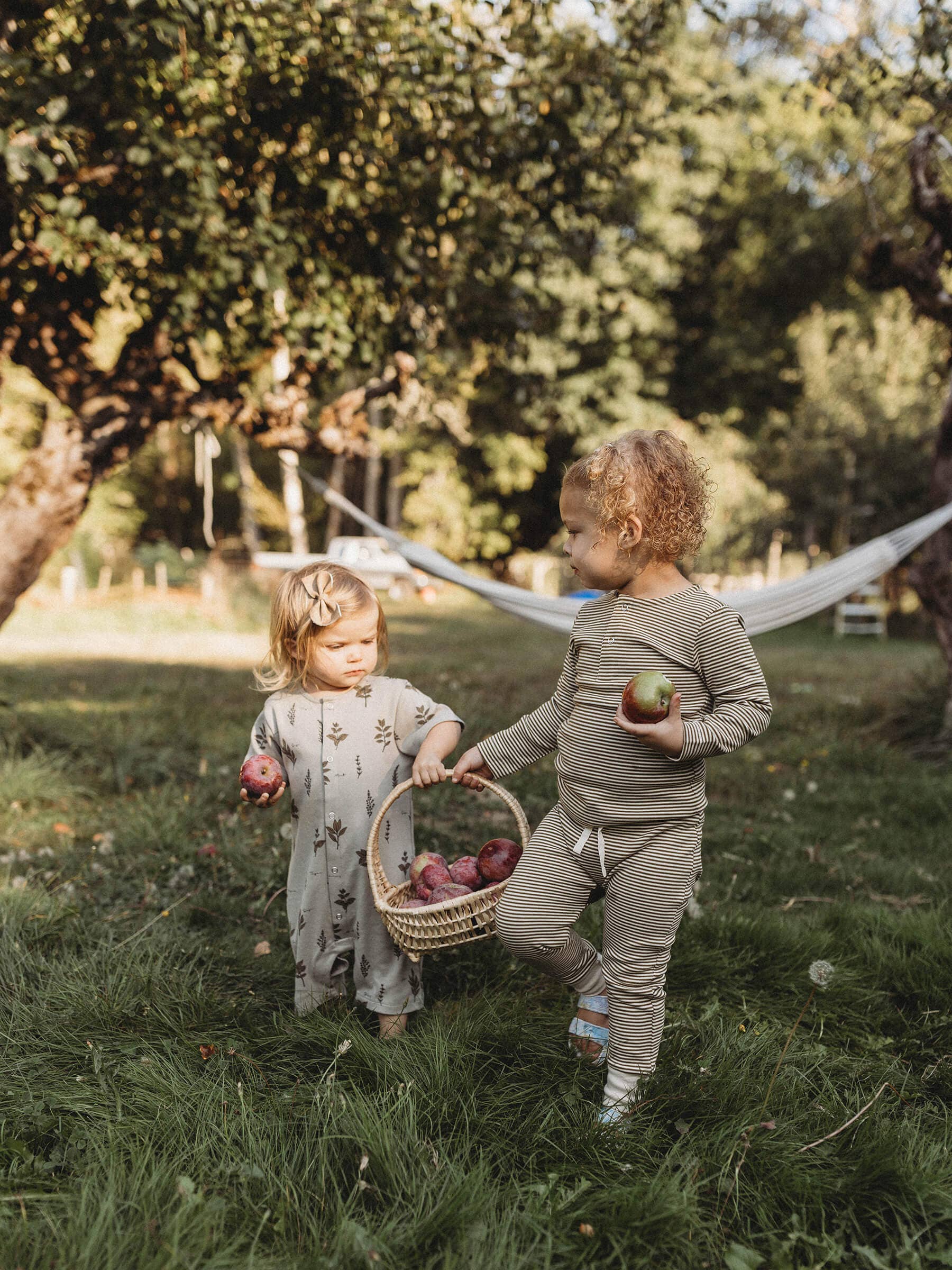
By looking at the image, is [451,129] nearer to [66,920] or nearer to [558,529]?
[66,920]

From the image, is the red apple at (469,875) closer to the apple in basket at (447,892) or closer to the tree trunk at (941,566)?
the apple in basket at (447,892)

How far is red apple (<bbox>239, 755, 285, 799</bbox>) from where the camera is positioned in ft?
7.03

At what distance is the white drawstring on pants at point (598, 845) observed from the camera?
2.00 m

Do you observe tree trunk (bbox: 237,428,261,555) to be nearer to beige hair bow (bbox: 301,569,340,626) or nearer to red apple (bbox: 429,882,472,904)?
beige hair bow (bbox: 301,569,340,626)

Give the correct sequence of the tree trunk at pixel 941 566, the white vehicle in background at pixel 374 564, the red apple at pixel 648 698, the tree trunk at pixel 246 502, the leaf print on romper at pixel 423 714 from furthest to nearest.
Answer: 1. the tree trunk at pixel 246 502
2. the white vehicle in background at pixel 374 564
3. the tree trunk at pixel 941 566
4. the leaf print on romper at pixel 423 714
5. the red apple at pixel 648 698

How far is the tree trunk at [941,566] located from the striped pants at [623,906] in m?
4.10

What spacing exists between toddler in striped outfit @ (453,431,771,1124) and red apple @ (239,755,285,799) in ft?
1.95

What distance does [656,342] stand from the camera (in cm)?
1945

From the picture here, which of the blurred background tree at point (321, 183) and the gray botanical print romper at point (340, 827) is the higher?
the blurred background tree at point (321, 183)

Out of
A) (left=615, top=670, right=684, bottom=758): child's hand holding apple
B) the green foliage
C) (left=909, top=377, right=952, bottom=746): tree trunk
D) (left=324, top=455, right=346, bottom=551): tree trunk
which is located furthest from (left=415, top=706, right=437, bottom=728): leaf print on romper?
(left=324, top=455, right=346, bottom=551): tree trunk

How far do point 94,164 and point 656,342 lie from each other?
17.2 m

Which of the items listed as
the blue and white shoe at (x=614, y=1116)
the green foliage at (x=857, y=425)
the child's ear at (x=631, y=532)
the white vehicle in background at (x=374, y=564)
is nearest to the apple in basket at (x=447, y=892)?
the blue and white shoe at (x=614, y=1116)

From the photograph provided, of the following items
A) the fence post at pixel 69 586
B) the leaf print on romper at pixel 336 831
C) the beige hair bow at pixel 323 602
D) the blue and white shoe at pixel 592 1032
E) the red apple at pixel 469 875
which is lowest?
the fence post at pixel 69 586

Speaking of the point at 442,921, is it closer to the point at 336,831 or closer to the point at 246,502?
the point at 336,831
